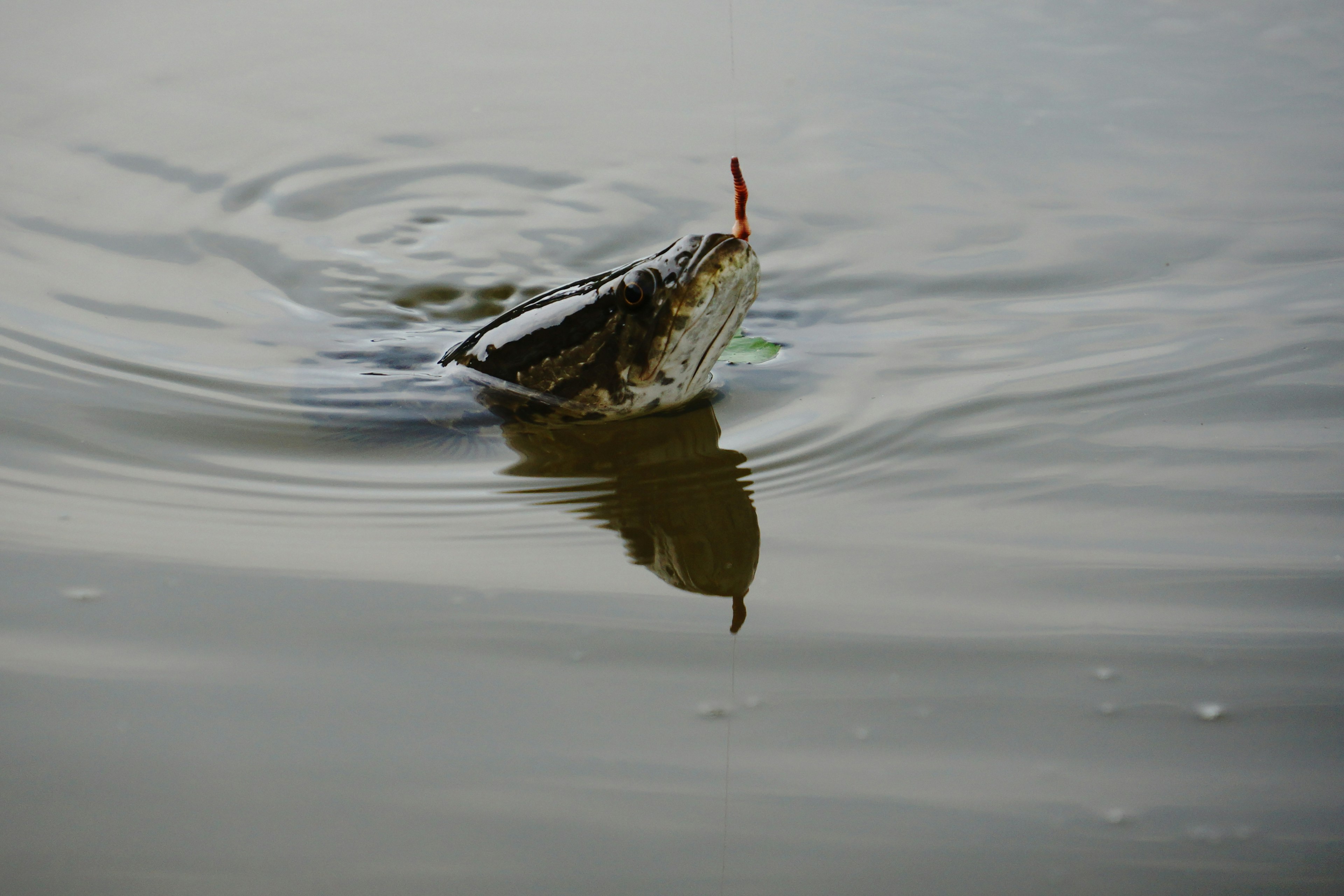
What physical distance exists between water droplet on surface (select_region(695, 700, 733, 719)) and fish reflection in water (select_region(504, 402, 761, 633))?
221 mm

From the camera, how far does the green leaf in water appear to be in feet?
11.3

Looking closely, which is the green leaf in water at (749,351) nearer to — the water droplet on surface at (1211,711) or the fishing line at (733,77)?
the fishing line at (733,77)

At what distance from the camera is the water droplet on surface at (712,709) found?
1879 mm

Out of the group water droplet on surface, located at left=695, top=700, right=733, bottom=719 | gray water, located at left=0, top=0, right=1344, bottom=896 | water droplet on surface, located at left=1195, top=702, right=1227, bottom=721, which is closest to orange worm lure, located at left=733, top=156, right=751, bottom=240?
gray water, located at left=0, top=0, right=1344, bottom=896

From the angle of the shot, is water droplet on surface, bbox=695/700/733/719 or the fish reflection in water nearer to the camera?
water droplet on surface, bbox=695/700/733/719

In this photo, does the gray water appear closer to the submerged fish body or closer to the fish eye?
the submerged fish body

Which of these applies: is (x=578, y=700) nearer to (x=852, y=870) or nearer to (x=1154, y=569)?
(x=852, y=870)

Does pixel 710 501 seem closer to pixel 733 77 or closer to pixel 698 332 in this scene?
pixel 698 332

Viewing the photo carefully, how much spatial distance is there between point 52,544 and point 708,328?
4.97 feet

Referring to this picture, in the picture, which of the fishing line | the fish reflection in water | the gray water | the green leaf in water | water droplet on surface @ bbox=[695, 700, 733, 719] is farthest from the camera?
the fishing line

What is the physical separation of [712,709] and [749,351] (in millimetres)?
1773

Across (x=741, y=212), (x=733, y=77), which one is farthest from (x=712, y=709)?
(x=733, y=77)

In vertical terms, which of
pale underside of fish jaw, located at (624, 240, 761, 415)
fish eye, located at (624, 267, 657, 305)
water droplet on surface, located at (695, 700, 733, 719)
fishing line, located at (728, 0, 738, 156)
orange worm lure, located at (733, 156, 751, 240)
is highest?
fishing line, located at (728, 0, 738, 156)

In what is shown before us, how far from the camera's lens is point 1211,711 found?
1.90m
